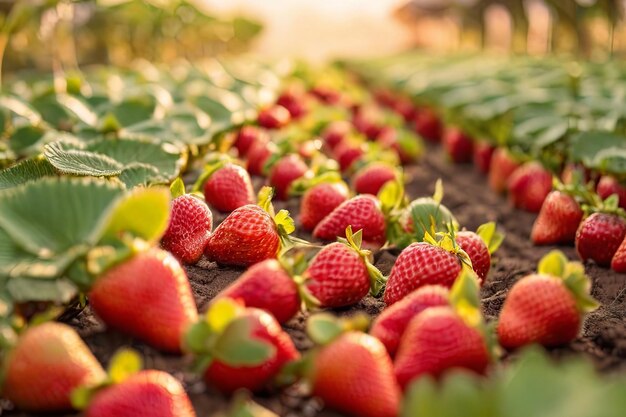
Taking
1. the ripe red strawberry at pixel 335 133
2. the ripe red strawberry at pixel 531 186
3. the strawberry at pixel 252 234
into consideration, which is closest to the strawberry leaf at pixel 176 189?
the strawberry at pixel 252 234

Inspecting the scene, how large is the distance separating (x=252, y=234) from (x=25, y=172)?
816mm

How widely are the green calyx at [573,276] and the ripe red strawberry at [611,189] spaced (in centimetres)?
184

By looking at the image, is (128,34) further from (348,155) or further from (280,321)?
(280,321)

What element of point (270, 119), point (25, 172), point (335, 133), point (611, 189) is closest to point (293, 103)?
point (270, 119)

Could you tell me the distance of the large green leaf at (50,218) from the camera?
162 cm

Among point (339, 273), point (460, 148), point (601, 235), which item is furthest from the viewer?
point (460, 148)

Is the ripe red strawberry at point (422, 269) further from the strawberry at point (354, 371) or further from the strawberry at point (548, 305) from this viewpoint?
the strawberry at point (354, 371)

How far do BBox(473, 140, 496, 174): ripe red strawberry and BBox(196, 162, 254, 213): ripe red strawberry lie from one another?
3394 mm

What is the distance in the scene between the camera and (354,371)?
1.44 meters

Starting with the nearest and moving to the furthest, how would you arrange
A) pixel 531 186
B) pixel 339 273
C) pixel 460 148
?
1. pixel 339 273
2. pixel 531 186
3. pixel 460 148


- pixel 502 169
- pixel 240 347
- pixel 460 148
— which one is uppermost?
pixel 240 347

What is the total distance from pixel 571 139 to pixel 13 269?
10.6 ft

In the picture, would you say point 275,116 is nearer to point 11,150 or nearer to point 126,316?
point 11,150

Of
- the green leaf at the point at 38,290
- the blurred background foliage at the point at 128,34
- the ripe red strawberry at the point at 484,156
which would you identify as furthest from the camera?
the blurred background foliage at the point at 128,34
